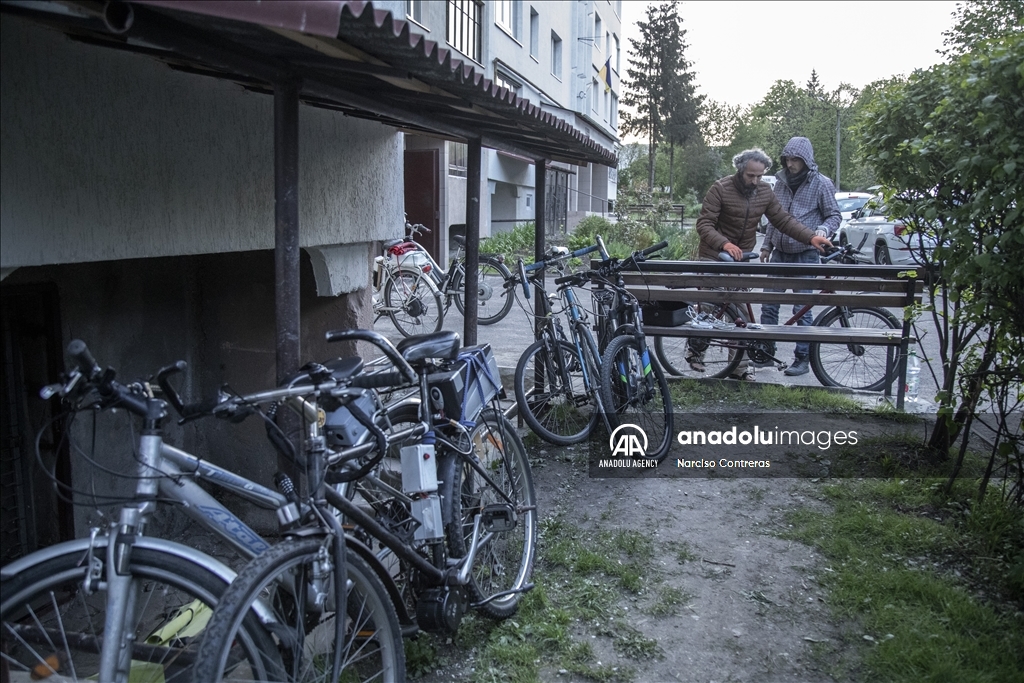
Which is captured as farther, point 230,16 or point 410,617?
point 410,617

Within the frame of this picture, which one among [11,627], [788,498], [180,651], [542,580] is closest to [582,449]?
Answer: [788,498]

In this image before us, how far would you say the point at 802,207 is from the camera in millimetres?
8172

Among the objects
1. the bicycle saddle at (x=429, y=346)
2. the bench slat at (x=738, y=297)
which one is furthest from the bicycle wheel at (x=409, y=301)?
the bicycle saddle at (x=429, y=346)

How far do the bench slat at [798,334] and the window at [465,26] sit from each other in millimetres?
11488

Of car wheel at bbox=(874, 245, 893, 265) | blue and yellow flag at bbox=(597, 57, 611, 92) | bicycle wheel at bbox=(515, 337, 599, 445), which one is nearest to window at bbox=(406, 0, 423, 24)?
car wheel at bbox=(874, 245, 893, 265)

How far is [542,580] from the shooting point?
423 cm

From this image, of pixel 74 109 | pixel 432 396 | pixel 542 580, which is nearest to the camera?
pixel 74 109

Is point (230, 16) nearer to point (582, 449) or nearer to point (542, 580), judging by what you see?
point (542, 580)

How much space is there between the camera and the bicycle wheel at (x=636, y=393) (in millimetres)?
5617

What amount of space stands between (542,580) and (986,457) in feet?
10.3

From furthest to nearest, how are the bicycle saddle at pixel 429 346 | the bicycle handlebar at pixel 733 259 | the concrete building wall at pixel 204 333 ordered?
the bicycle handlebar at pixel 733 259
the concrete building wall at pixel 204 333
the bicycle saddle at pixel 429 346

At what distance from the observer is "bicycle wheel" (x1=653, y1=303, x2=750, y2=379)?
24.8 feet

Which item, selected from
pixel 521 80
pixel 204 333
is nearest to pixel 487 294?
pixel 204 333

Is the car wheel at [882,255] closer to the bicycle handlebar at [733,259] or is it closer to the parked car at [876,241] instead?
the parked car at [876,241]
